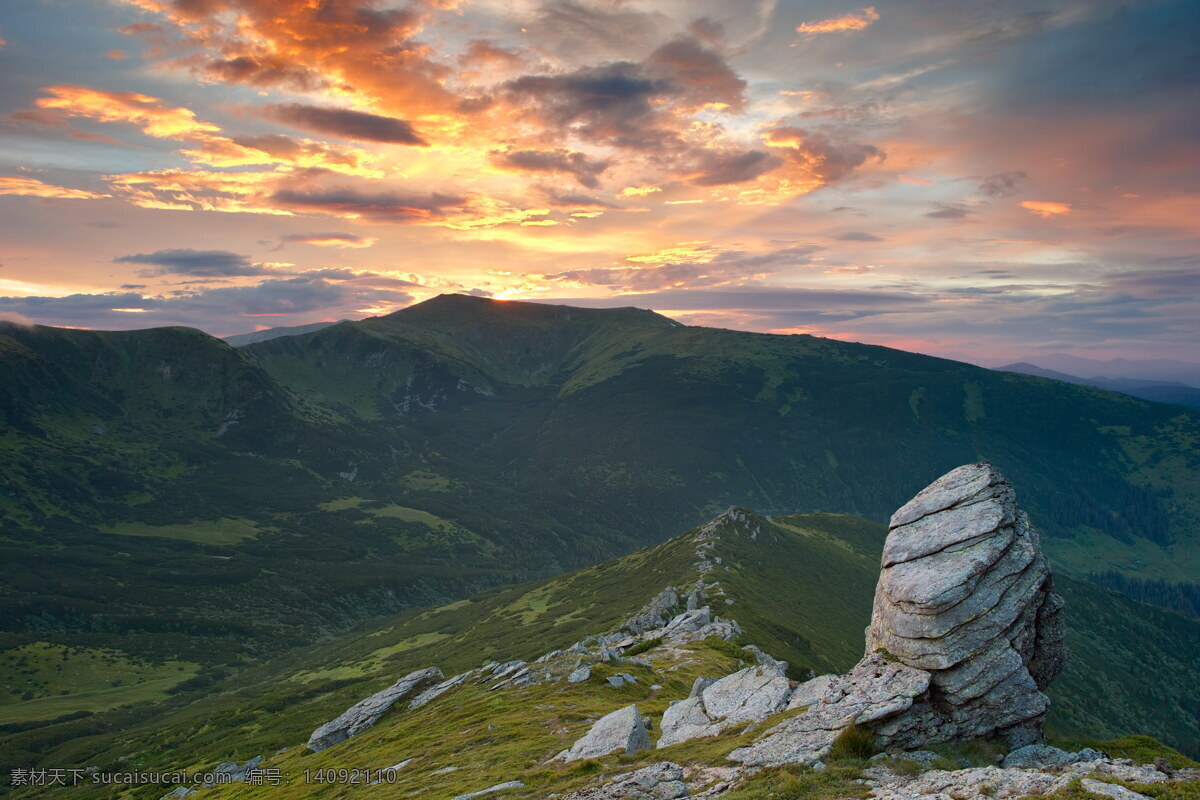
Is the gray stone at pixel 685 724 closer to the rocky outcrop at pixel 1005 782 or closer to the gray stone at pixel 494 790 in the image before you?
the gray stone at pixel 494 790

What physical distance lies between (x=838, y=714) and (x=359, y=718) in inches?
2888

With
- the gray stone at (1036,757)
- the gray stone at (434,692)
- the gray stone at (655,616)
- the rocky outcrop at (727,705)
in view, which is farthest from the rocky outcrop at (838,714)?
the gray stone at (655,616)

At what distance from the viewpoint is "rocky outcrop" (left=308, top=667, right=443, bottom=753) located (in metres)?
80.1

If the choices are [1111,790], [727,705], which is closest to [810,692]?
[727,705]

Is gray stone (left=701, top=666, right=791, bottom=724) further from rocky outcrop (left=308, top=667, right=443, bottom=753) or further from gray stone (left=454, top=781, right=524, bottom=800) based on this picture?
rocky outcrop (left=308, top=667, right=443, bottom=753)

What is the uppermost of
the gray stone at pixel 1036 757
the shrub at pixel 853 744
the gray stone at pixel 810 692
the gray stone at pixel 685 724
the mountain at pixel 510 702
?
the shrub at pixel 853 744

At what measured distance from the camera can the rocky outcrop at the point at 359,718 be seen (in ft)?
263

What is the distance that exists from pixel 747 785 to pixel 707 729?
46.6ft

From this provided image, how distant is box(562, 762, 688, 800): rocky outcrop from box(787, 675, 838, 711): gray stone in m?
10.3

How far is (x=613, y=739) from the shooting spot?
127ft

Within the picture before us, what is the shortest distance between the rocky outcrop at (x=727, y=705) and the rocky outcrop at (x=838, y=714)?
6.13 m

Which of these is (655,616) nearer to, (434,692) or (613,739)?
(434,692)

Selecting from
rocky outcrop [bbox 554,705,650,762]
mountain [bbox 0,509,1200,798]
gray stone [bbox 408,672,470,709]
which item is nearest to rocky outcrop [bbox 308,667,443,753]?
mountain [bbox 0,509,1200,798]

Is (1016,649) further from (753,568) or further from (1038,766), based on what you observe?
(753,568)
